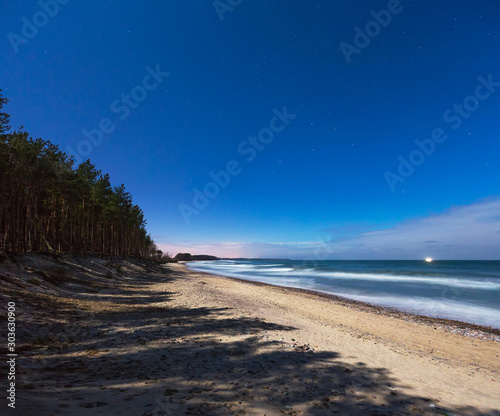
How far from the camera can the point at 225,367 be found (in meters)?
6.23

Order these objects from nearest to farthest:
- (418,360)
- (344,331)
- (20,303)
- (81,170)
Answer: (418,360) < (20,303) < (344,331) < (81,170)

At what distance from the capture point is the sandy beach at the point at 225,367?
442 centimetres

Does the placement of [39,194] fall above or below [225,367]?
above

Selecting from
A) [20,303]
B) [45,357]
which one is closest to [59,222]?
[20,303]

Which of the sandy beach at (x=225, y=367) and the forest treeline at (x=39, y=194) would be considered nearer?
the sandy beach at (x=225, y=367)

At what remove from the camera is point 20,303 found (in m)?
9.80

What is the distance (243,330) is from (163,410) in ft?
20.1

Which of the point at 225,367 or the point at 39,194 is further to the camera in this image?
the point at 39,194

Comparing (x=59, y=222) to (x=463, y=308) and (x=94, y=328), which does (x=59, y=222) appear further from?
(x=463, y=308)

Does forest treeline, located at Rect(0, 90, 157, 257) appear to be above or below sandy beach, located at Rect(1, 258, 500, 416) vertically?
above

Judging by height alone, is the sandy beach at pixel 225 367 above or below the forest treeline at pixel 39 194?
below

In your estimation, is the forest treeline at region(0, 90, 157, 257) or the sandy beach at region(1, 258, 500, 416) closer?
the sandy beach at region(1, 258, 500, 416)

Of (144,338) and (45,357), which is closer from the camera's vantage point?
Answer: (45,357)

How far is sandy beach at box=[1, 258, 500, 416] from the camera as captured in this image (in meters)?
4.42
